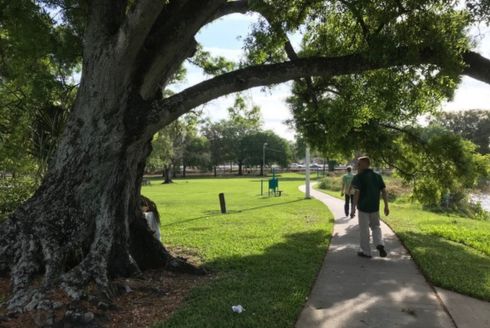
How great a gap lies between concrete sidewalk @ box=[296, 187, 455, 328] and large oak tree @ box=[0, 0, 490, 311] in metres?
2.61

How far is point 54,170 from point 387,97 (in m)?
5.97

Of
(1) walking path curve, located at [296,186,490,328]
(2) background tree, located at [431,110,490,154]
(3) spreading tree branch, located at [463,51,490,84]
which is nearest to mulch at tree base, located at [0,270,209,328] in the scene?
(1) walking path curve, located at [296,186,490,328]

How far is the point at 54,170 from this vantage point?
6125 mm

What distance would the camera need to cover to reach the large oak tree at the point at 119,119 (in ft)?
18.8

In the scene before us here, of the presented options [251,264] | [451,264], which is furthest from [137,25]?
[451,264]

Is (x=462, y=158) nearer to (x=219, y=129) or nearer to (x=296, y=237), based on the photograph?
(x=296, y=237)

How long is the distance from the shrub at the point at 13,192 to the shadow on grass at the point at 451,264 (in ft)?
29.4

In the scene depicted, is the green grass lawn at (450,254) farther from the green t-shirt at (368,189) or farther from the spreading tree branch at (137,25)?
the spreading tree branch at (137,25)

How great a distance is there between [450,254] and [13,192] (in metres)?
10.7

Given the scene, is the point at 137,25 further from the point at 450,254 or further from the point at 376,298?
the point at 450,254

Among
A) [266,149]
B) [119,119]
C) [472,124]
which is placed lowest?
[119,119]

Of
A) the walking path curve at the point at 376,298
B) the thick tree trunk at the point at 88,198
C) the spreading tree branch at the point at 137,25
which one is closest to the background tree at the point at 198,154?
the walking path curve at the point at 376,298

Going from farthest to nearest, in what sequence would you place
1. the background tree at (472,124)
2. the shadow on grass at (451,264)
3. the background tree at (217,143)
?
the background tree at (217,143) < the background tree at (472,124) < the shadow on grass at (451,264)

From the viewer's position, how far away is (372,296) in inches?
231
